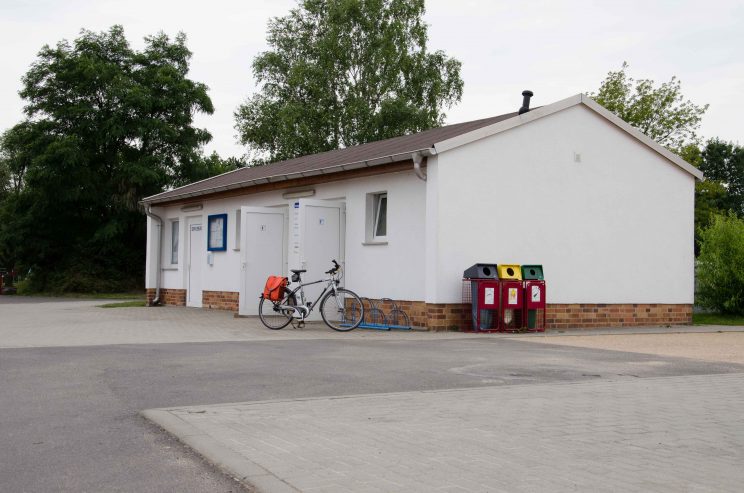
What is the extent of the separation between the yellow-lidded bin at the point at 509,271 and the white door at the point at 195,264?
10992mm

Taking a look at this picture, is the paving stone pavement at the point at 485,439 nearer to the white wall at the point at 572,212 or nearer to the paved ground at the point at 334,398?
the paved ground at the point at 334,398

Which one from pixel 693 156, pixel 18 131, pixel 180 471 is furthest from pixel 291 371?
pixel 693 156

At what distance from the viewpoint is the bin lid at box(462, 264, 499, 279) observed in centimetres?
1588

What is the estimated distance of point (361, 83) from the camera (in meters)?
46.8

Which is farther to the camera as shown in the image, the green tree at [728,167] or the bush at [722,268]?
the green tree at [728,167]

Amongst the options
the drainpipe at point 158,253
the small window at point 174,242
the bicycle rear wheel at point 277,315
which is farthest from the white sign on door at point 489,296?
the drainpipe at point 158,253

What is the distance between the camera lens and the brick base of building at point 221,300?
22891 millimetres

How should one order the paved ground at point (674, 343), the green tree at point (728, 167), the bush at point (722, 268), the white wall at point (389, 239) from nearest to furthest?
the paved ground at point (674, 343) → the white wall at point (389, 239) → the bush at point (722, 268) → the green tree at point (728, 167)

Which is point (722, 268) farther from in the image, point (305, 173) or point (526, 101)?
point (305, 173)

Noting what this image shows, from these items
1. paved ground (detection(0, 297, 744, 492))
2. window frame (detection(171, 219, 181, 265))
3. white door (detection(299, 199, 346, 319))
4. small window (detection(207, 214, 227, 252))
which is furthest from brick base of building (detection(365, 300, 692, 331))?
window frame (detection(171, 219, 181, 265))

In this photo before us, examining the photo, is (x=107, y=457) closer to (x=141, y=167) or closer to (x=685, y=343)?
(x=685, y=343)

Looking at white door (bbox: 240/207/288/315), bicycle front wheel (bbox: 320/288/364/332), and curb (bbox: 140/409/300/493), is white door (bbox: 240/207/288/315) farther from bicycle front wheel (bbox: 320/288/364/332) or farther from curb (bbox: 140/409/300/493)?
curb (bbox: 140/409/300/493)

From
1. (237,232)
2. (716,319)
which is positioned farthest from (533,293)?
(237,232)

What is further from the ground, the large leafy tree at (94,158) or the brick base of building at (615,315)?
the large leafy tree at (94,158)
